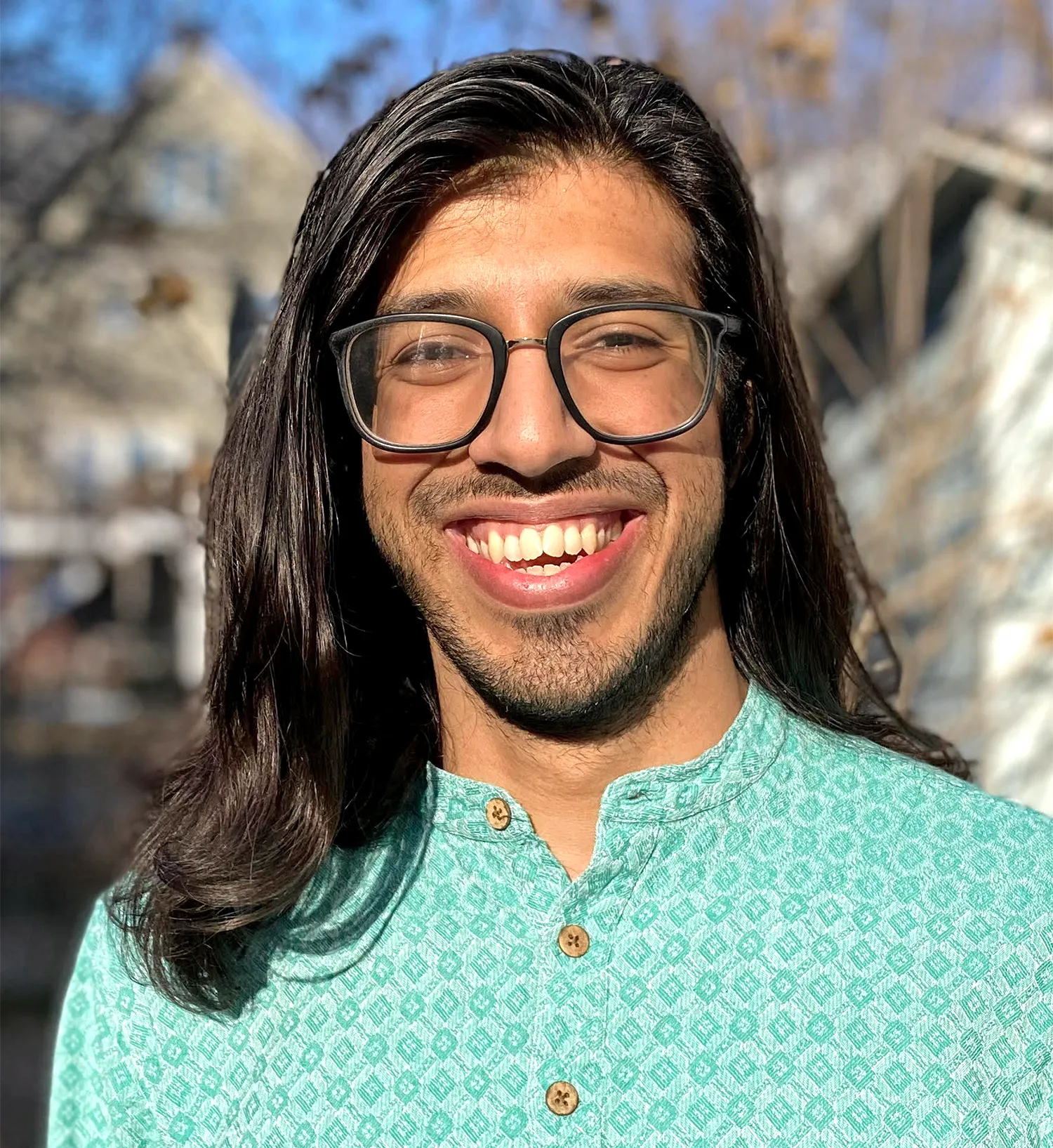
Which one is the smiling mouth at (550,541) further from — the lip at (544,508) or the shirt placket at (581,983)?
the shirt placket at (581,983)

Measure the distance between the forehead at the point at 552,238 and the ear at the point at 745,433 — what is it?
20cm

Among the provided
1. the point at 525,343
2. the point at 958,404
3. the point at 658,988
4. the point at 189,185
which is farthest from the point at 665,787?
the point at 189,185

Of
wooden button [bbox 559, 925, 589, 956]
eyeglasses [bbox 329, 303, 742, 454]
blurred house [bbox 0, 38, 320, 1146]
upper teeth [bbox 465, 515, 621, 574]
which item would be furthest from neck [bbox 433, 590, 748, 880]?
blurred house [bbox 0, 38, 320, 1146]

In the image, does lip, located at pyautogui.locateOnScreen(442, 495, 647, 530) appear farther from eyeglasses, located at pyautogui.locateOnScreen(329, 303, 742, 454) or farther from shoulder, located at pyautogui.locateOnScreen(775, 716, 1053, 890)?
shoulder, located at pyautogui.locateOnScreen(775, 716, 1053, 890)

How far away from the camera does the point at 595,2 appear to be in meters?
3.53

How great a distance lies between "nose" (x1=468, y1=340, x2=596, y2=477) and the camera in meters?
1.72

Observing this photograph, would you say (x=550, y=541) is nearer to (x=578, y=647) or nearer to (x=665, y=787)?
(x=578, y=647)

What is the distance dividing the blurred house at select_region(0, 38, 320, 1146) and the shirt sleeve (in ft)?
3.32

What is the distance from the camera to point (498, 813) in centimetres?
180

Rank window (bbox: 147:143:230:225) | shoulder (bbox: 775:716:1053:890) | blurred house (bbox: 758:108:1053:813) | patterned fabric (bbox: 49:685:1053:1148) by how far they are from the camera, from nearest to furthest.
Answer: patterned fabric (bbox: 49:685:1053:1148)
shoulder (bbox: 775:716:1053:890)
blurred house (bbox: 758:108:1053:813)
window (bbox: 147:143:230:225)

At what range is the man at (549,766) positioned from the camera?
1.61m

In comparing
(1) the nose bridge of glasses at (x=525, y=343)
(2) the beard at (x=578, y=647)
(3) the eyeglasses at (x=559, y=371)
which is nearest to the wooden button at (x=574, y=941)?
(2) the beard at (x=578, y=647)

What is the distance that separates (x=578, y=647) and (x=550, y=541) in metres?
0.14

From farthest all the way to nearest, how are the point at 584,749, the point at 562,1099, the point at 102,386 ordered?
the point at 102,386 < the point at 584,749 < the point at 562,1099
